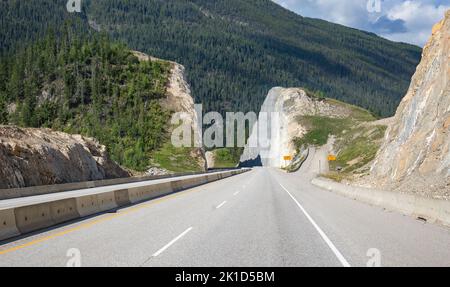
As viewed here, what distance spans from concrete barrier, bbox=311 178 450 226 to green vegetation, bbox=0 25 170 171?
217ft

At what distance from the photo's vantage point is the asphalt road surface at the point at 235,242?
8117mm

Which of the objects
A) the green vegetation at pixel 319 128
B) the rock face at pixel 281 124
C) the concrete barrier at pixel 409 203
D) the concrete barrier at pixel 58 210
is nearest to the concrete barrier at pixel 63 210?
the concrete barrier at pixel 58 210

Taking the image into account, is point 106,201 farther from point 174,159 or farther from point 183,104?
point 183,104

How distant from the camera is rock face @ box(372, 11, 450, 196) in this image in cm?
2388

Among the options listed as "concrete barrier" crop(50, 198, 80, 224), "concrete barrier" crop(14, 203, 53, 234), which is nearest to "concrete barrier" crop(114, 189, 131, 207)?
"concrete barrier" crop(50, 198, 80, 224)

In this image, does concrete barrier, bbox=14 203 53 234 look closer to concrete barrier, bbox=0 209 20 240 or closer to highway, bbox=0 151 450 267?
concrete barrier, bbox=0 209 20 240

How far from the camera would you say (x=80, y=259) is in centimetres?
812

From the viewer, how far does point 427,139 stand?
90.6ft

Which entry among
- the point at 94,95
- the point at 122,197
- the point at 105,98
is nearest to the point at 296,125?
the point at 105,98

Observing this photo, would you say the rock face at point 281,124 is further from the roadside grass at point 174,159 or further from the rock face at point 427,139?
the rock face at point 427,139

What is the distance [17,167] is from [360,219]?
1091 inches

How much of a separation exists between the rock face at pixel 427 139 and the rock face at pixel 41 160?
26.2 metres

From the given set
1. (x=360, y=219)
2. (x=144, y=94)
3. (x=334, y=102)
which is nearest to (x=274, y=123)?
(x=334, y=102)
